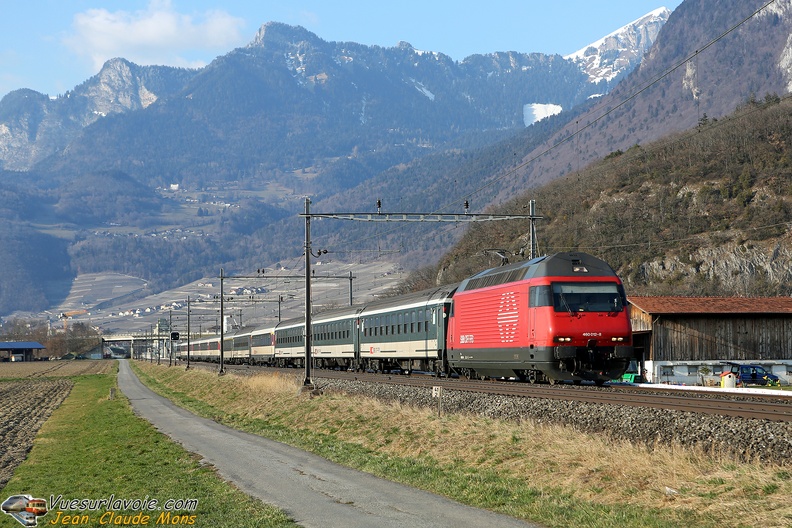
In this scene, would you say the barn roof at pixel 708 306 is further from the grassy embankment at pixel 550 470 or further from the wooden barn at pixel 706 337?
the grassy embankment at pixel 550 470

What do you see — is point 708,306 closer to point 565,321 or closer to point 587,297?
point 587,297

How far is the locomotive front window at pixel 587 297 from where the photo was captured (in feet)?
114

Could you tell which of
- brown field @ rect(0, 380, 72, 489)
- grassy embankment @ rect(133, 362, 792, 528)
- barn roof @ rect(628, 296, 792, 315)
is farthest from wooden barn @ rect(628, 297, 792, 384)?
brown field @ rect(0, 380, 72, 489)

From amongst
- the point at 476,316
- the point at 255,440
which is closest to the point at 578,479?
the point at 255,440

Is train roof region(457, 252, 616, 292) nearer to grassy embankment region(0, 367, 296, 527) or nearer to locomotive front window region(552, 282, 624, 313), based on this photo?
locomotive front window region(552, 282, 624, 313)

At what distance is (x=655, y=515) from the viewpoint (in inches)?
587

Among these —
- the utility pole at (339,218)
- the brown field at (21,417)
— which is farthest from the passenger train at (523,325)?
the brown field at (21,417)

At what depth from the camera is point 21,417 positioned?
54.0 meters

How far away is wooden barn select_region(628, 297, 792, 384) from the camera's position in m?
64.9

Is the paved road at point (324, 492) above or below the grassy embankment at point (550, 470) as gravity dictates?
below

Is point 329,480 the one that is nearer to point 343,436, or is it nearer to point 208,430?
point 343,436

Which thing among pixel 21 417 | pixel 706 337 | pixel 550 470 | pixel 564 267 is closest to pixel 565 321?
pixel 564 267

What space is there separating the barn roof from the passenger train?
1805 cm

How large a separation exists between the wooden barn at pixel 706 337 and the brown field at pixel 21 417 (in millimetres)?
38888
